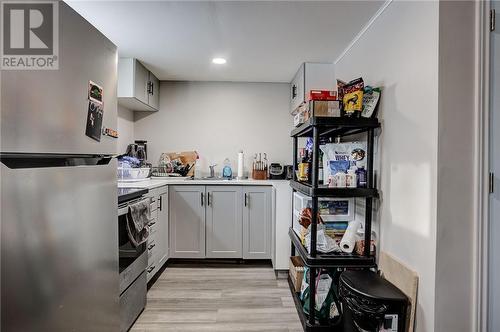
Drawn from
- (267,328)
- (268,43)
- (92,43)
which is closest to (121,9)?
(92,43)

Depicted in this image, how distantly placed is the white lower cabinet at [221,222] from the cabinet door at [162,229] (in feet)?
0.37

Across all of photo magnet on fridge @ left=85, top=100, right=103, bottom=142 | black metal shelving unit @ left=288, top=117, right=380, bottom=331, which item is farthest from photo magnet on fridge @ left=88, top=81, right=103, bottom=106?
black metal shelving unit @ left=288, top=117, right=380, bottom=331

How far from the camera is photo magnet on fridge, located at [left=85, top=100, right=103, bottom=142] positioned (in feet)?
4.18

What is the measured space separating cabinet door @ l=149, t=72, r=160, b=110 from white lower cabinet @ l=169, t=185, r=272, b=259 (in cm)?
119

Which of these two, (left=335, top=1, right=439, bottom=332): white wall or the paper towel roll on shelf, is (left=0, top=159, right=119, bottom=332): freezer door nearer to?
(left=335, top=1, right=439, bottom=332): white wall

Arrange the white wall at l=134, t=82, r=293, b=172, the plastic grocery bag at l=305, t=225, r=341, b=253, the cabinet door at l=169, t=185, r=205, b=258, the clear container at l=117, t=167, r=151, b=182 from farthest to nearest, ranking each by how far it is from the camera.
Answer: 1. the white wall at l=134, t=82, r=293, b=172
2. the cabinet door at l=169, t=185, r=205, b=258
3. the clear container at l=117, t=167, r=151, b=182
4. the plastic grocery bag at l=305, t=225, r=341, b=253

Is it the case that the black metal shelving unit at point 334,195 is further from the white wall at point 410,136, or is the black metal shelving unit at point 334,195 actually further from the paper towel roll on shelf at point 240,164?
the paper towel roll on shelf at point 240,164

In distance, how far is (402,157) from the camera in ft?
5.51

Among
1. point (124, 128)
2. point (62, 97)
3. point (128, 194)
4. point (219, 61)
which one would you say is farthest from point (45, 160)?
point (124, 128)

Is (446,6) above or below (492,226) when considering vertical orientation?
above

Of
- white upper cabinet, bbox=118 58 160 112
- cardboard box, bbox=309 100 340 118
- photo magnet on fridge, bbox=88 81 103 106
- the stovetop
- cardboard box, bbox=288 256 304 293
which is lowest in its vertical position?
cardboard box, bbox=288 256 304 293

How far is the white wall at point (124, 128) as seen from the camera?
3.43 meters

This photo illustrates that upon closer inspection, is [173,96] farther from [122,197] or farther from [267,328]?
[267,328]

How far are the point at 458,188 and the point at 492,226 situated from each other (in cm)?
25
